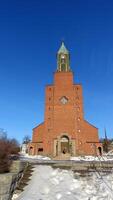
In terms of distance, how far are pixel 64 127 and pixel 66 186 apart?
77.5 ft

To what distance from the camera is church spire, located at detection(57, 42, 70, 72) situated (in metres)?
43.1

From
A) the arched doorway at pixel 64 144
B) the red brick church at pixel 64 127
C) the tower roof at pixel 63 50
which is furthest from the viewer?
the tower roof at pixel 63 50

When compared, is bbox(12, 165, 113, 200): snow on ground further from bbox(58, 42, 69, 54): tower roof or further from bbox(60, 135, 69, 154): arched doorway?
bbox(58, 42, 69, 54): tower roof

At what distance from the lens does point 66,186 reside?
13.7 metres

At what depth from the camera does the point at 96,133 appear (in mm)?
38531

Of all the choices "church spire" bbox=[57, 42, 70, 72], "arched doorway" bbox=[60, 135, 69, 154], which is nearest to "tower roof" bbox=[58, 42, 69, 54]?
"church spire" bbox=[57, 42, 70, 72]

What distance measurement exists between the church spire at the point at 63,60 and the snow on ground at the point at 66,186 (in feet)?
95.0

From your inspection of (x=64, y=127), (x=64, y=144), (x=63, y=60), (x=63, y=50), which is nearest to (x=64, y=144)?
(x=64, y=144)

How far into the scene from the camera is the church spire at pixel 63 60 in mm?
43094

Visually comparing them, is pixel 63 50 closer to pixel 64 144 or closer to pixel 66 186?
pixel 64 144

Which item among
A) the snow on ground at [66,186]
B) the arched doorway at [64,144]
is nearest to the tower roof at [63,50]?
the arched doorway at [64,144]

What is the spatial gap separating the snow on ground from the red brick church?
19.9 m

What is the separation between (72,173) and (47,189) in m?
3.75

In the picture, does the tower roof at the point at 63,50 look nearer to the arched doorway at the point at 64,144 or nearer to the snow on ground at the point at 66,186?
the arched doorway at the point at 64,144
